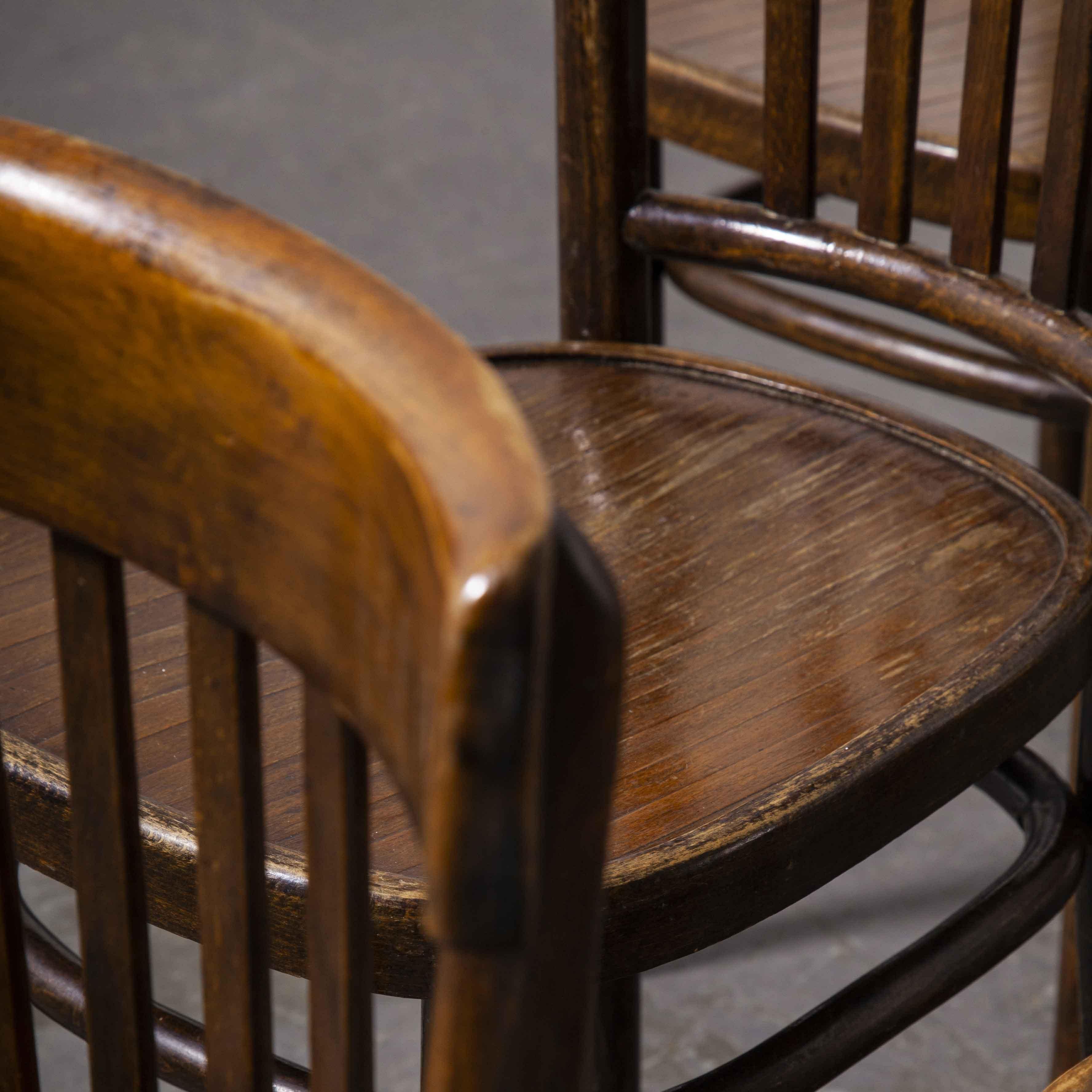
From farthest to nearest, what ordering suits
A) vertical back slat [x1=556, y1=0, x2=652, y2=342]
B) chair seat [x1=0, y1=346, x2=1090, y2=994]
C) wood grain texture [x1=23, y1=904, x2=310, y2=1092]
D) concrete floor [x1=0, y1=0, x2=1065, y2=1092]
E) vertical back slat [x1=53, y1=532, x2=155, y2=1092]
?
concrete floor [x1=0, y1=0, x2=1065, y2=1092], vertical back slat [x1=556, y1=0, x2=652, y2=342], wood grain texture [x1=23, y1=904, x2=310, y2=1092], chair seat [x1=0, y1=346, x2=1090, y2=994], vertical back slat [x1=53, y1=532, x2=155, y2=1092]

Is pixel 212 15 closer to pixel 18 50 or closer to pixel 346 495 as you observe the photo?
pixel 18 50

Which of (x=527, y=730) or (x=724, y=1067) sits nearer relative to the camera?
(x=527, y=730)

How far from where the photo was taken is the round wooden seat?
2.88ft

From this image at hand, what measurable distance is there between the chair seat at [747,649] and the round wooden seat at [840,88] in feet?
0.67

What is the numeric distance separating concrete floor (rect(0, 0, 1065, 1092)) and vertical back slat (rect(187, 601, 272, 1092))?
0.88 m

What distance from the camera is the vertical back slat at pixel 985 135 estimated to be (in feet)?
2.07

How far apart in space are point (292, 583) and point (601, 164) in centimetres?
55

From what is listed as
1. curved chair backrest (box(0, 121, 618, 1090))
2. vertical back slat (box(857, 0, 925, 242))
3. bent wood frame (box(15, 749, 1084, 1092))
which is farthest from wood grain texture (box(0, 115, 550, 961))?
vertical back slat (box(857, 0, 925, 242))

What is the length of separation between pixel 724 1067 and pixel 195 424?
1.31ft

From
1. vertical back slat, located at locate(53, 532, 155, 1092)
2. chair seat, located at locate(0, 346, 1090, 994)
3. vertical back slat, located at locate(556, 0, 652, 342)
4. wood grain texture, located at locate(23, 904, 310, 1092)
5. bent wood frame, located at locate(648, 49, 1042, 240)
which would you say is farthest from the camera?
bent wood frame, located at locate(648, 49, 1042, 240)

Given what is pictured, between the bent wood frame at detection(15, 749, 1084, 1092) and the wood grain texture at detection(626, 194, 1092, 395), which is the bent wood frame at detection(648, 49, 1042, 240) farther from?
the bent wood frame at detection(15, 749, 1084, 1092)

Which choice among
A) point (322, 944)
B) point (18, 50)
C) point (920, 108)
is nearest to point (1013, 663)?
point (322, 944)

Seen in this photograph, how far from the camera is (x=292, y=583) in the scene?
24cm

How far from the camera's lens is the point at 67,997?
2.22ft
